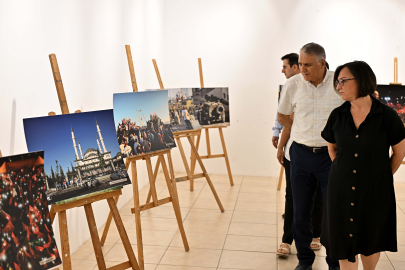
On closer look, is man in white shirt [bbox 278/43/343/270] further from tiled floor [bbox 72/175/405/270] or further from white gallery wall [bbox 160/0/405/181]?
white gallery wall [bbox 160/0/405/181]

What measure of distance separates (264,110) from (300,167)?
310 cm

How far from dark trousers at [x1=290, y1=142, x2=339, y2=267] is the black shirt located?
0.30 metres

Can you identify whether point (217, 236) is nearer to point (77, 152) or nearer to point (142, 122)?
point (142, 122)

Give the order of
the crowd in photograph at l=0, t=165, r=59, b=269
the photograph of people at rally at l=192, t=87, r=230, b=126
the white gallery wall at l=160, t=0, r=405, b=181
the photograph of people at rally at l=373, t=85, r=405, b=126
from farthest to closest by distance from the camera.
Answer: the white gallery wall at l=160, t=0, r=405, b=181
the photograph of people at rally at l=192, t=87, r=230, b=126
the photograph of people at rally at l=373, t=85, r=405, b=126
the crowd in photograph at l=0, t=165, r=59, b=269

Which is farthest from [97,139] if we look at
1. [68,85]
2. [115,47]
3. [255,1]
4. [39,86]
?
[255,1]

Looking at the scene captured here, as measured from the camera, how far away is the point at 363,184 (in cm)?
202

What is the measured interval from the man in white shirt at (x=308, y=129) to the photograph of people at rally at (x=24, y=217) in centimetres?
166

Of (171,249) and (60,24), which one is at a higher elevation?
(60,24)

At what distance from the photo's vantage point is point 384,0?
5.09 meters

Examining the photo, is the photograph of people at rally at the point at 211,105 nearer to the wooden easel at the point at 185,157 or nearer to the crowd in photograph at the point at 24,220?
the wooden easel at the point at 185,157

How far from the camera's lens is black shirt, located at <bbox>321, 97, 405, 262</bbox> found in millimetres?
1973

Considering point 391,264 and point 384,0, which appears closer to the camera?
point 391,264

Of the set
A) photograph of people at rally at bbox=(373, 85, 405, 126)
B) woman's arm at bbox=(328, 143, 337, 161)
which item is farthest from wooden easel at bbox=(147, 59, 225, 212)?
photograph of people at rally at bbox=(373, 85, 405, 126)

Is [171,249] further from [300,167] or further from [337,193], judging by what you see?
[337,193]
